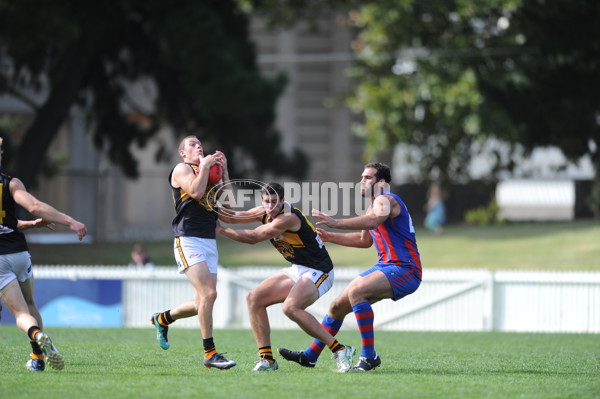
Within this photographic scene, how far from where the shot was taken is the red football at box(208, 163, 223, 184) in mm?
9242

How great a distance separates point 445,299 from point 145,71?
13766 mm

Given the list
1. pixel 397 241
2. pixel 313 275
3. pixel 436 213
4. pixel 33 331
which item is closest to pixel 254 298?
pixel 313 275

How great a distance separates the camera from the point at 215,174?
9258mm

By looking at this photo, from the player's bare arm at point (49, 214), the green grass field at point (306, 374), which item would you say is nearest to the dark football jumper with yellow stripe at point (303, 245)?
the green grass field at point (306, 374)

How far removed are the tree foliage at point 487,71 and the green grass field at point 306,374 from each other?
17642 mm

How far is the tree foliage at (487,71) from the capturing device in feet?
97.7

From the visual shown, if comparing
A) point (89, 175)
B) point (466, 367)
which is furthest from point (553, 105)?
point (466, 367)

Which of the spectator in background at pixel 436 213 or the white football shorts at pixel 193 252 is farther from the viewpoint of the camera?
the spectator in background at pixel 436 213

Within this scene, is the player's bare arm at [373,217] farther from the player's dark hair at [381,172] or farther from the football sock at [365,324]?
the football sock at [365,324]

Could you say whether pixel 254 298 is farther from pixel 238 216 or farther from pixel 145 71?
pixel 145 71

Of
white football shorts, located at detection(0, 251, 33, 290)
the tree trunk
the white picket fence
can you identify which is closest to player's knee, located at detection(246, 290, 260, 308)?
white football shorts, located at detection(0, 251, 33, 290)

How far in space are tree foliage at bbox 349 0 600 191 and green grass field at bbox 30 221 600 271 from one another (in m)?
2.96

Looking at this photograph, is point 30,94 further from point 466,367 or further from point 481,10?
point 466,367

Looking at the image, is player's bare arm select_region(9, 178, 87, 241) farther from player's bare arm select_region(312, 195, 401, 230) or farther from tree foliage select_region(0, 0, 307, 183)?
tree foliage select_region(0, 0, 307, 183)
